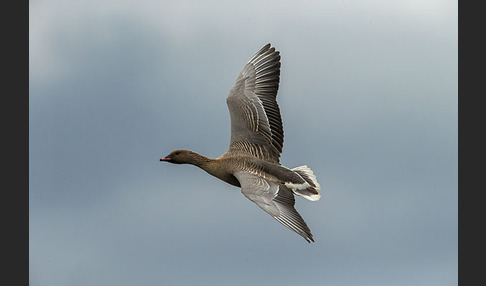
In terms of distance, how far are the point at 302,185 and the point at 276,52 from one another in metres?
4.31

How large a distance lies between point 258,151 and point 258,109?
1.34m

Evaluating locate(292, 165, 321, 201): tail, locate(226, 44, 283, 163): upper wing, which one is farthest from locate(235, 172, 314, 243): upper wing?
locate(226, 44, 283, 163): upper wing

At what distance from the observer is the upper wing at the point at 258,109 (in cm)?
1916

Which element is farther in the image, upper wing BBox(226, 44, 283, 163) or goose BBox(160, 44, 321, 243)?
upper wing BBox(226, 44, 283, 163)

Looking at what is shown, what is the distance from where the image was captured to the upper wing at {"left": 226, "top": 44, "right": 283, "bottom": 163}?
62.8ft

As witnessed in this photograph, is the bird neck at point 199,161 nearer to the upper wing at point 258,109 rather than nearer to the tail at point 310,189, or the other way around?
the upper wing at point 258,109

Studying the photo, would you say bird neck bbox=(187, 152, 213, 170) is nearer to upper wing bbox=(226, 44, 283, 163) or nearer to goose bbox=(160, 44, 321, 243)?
goose bbox=(160, 44, 321, 243)

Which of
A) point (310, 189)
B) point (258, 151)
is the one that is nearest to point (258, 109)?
point (258, 151)

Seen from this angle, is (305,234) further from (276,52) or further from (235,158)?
(276,52)

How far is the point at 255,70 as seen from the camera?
66.2 feet

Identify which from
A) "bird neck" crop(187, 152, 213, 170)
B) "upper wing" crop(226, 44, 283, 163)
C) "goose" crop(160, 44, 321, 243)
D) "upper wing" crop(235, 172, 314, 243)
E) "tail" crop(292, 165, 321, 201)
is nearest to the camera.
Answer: "upper wing" crop(235, 172, 314, 243)

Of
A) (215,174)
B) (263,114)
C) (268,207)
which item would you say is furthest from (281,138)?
(268,207)

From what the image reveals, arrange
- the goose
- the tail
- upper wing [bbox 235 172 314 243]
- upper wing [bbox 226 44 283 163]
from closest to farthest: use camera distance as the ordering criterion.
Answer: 1. upper wing [bbox 235 172 314 243]
2. the goose
3. the tail
4. upper wing [bbox 226 44 283 163]

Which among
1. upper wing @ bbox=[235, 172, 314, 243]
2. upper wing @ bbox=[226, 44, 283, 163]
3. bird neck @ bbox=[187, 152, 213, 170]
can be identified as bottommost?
upper wing @ bbox=[235, 172, 314, 243]
